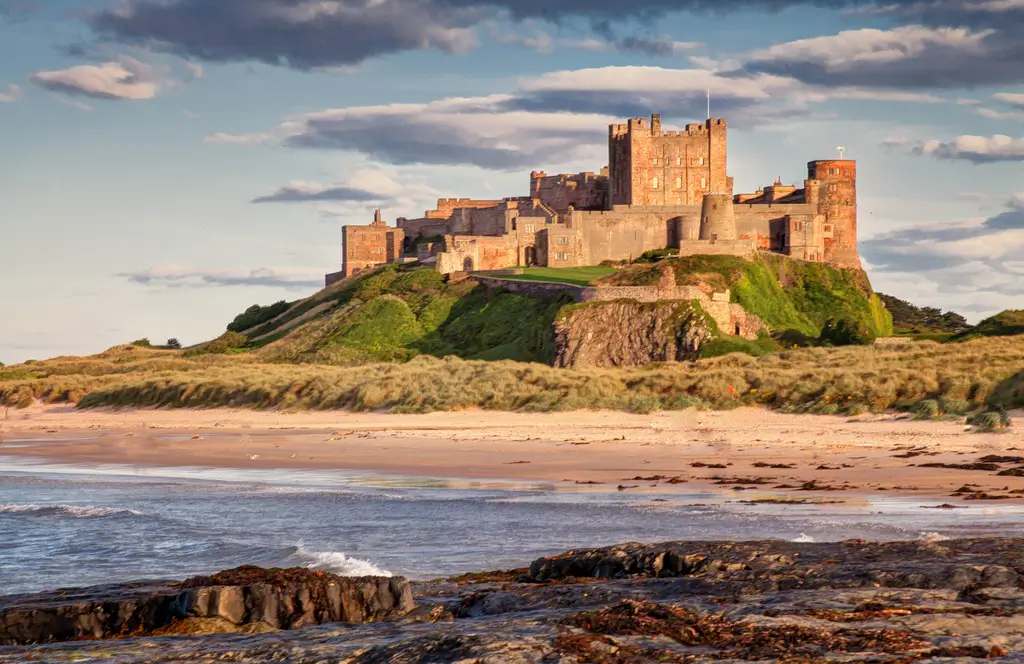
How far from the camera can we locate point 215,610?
8.53 meters

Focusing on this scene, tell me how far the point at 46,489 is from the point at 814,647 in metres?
18.4

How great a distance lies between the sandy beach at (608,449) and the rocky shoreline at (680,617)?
7.43 m

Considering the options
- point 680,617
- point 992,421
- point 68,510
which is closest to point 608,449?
point 992,421

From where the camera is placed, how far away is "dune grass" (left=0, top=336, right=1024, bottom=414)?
2892 cm

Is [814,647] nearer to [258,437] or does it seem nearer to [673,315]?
[258,437]

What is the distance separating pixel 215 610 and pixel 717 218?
2525 inches

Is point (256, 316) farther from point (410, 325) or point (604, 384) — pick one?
point (604, 384)

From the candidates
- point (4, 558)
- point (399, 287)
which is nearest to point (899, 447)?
point (4, 558)

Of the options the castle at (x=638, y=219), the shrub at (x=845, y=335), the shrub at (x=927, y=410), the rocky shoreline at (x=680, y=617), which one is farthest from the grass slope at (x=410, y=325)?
the rocky shoreline at (x=680, y=617)

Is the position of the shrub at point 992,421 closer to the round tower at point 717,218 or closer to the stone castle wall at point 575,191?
the round tower at point 717,218

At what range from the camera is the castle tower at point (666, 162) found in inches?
3152

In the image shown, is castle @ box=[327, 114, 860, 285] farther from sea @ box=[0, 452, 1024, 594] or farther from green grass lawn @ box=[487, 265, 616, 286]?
sea @ box=[0, 452, 1024, 594]

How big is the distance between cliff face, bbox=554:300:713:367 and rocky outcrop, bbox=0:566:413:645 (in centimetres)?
4138

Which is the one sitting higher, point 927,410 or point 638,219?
point 638,219
